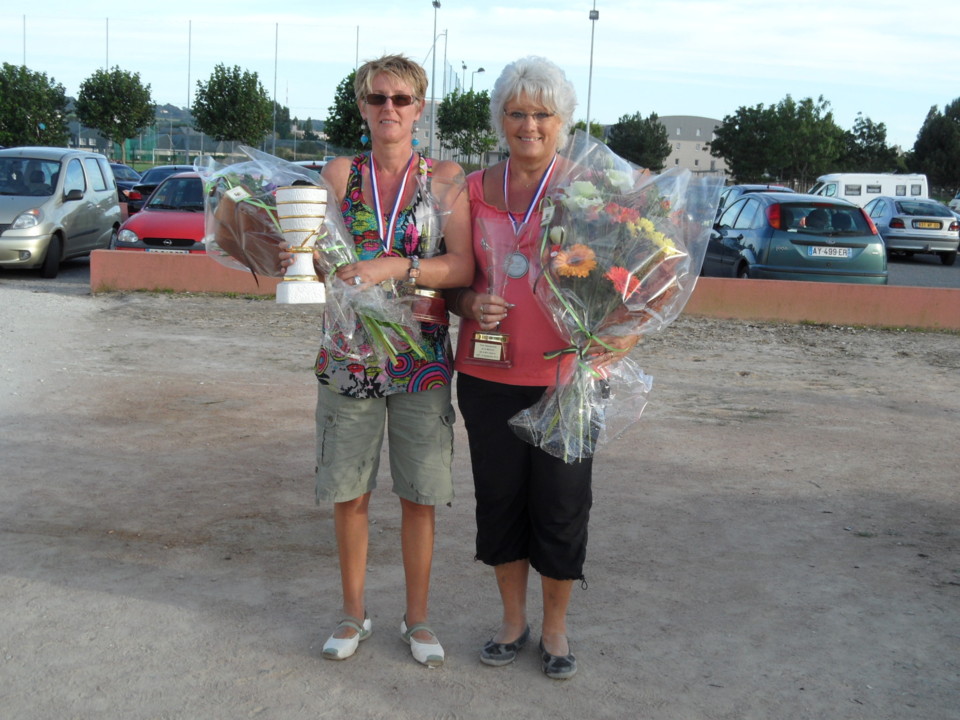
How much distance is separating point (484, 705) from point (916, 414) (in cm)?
524

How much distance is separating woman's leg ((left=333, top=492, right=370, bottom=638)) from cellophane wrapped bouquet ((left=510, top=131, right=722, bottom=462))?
704 mm

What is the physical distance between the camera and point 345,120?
3862cm

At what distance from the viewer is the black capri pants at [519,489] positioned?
3.47 m

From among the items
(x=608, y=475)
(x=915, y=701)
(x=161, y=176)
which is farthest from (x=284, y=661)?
(x=161, y=176)

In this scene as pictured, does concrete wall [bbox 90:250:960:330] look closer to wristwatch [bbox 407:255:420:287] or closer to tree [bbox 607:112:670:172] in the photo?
wristwatch [bbox 407:255:420:287]

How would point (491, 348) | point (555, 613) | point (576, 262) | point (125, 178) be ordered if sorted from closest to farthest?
point (576, 262) → point (491, 348) → point (555, 613) → point (125, 178)

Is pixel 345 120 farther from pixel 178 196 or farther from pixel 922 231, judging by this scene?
pixel 178 196

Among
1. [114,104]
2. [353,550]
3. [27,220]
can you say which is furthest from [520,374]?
[114,104]

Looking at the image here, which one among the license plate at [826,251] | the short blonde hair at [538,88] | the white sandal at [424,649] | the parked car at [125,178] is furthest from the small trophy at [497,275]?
the parked car at [125,178]

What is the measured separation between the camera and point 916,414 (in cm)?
740

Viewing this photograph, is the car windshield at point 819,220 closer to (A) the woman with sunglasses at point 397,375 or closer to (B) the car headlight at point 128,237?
(B) the car headlight at point 128,237

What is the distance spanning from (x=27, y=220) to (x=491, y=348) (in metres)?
11.6

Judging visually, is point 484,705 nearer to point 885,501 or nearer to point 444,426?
point 444,426

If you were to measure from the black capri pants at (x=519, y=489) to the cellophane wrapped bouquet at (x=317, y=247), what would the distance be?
32cm
